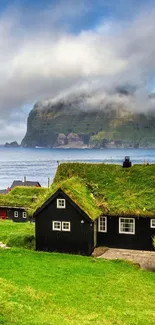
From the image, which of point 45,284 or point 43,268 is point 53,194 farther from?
point 45,284

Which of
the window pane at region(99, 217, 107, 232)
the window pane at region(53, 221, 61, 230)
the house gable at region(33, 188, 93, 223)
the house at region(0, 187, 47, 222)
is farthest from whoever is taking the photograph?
the house at region(0, 187, 47, 222)

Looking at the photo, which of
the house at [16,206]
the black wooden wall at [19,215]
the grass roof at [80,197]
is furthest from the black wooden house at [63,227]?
the black wooden wall at [19,215]

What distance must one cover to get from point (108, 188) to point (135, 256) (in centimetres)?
721

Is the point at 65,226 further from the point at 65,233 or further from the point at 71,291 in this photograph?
the point at 71,291

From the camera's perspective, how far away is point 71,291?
66.0ft

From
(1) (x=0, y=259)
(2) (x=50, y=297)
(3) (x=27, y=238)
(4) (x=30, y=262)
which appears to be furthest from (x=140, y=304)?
(3) (x=27, y=238)

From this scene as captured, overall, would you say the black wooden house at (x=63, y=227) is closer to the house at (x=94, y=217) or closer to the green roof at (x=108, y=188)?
the house at (x=94, y=217)

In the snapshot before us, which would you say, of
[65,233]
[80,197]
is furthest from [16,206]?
[80,197]

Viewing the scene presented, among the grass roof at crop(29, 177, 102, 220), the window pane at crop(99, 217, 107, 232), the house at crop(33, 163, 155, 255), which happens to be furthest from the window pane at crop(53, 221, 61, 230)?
the window pane at crop(99, 217, 107, 232)

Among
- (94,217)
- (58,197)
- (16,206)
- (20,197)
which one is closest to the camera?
(94,217)

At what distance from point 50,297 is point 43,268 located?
681 cm

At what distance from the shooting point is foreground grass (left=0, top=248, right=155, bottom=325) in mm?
14695

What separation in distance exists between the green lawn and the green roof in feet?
15.6

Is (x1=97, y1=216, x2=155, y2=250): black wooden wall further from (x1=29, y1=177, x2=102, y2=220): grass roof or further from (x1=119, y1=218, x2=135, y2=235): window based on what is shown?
(x1=29, y1=177, x2=102, y2=220): grass roof
